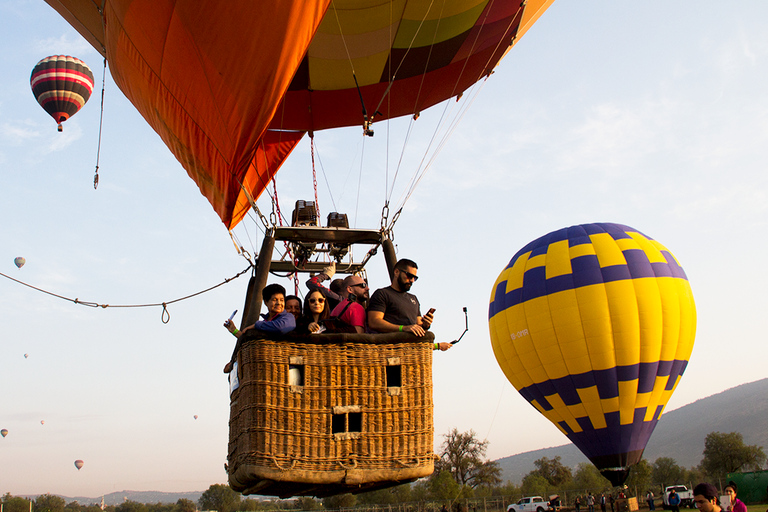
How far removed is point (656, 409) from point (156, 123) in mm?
12823

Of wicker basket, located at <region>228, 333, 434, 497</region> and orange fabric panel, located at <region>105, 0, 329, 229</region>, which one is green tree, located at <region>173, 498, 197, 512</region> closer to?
orange fabric panel, located at <region>105, 0, 329, 229</region>

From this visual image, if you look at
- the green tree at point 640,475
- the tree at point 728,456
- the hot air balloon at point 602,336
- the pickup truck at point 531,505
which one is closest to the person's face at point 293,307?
the hot air balloon at point 602,336

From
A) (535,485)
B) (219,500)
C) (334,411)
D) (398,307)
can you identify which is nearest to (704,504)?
(398,307)

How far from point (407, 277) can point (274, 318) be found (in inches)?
24.9

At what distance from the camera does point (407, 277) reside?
10.0ft

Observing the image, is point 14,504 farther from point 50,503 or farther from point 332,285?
point 332,285

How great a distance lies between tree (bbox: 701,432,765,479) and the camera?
38.5m

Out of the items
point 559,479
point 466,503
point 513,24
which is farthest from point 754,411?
point 513,24

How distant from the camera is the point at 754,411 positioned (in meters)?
164

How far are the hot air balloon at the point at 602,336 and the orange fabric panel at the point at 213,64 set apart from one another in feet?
34.5

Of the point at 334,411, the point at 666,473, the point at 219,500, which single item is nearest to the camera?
the point at 334,411

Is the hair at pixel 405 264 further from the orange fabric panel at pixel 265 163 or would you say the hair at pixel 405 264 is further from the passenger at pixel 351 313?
the orange fabric panel at pixel 265 163

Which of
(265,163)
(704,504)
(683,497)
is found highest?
(265,163)

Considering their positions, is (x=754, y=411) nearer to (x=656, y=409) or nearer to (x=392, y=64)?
(x=656, y=409)
